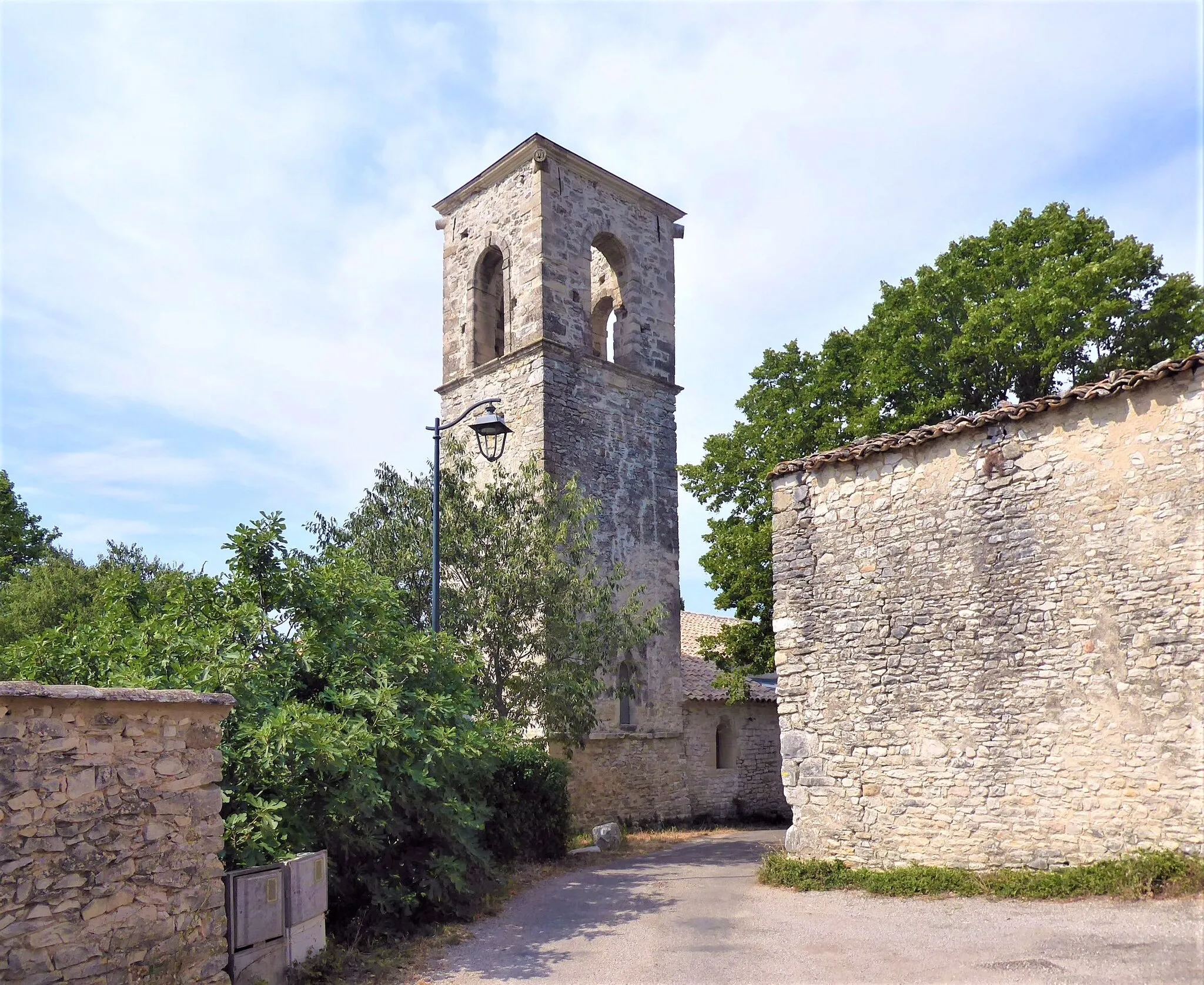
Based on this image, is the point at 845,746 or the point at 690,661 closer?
the point at 845,746

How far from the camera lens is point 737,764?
832 inches

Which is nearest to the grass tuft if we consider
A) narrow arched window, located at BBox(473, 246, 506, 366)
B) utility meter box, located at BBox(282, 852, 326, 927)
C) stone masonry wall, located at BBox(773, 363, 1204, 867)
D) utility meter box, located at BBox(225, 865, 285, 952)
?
stone masonry wall, located at BBox(773, 363, 1204, 867)

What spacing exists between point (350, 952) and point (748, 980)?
10.9 feet

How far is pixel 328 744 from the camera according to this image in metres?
7.68

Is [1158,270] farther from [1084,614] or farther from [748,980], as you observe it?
[748,980]

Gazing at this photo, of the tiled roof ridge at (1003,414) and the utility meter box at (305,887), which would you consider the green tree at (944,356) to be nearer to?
the tiled roof ridge at (1003,414)

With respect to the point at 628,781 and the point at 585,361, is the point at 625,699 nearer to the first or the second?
the point at 628,781

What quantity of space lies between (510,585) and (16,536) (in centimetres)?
1767

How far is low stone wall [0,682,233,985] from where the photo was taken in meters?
5.50

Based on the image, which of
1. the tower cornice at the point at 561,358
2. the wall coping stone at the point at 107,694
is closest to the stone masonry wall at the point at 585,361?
the tower cornice at the point at 561,358

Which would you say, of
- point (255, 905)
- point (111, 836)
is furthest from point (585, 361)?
point (111, 836)

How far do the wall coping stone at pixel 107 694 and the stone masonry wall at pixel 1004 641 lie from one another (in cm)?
708

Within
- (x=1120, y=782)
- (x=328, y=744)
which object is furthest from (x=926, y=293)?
(x=328, y=744)

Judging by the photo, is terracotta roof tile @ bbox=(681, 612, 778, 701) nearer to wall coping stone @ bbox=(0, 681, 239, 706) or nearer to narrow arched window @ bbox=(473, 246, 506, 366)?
narrow arched window @ bbox=(473, 246, 506, 366)
